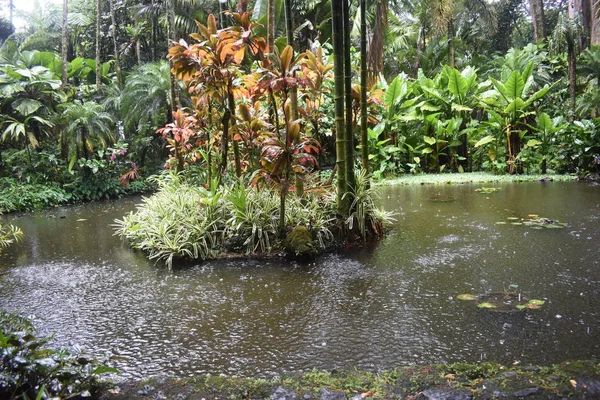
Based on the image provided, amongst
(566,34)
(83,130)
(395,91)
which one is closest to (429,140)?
(395,91)

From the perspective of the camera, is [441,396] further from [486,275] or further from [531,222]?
[531,222]

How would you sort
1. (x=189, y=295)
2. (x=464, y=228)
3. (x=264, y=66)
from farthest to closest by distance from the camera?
(x=464, y=228) < (x=264, y=66) < (x=189, y=295)

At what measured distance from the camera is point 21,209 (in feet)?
30.8

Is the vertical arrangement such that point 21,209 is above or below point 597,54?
below

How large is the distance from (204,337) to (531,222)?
A: 4679mm

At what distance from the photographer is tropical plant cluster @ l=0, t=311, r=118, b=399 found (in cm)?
186

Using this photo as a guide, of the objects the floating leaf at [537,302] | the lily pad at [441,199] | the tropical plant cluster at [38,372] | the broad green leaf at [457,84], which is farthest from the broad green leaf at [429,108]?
the tropical plant cluster at [38,372]

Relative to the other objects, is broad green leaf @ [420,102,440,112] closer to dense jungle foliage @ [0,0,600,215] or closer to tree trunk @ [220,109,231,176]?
dense jungle foliage @ [0,0,600,215]

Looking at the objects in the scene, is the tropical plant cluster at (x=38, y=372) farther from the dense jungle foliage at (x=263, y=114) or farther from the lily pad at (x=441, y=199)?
the lily pad at (x=441, y=199)

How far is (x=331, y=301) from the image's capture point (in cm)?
349

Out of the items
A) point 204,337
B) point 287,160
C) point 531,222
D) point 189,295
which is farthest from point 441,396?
A: point 531,222

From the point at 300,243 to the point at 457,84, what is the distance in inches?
352

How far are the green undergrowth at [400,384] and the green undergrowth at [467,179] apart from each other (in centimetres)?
853

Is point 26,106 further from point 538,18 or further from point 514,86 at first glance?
point 538,18
